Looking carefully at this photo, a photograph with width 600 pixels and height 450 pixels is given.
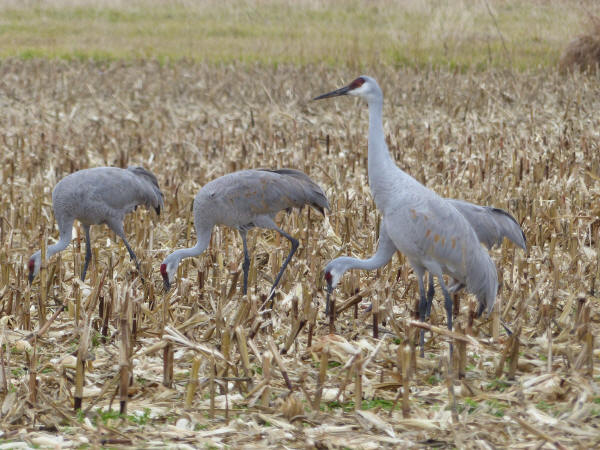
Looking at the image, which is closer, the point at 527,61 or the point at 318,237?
the point at 318,237

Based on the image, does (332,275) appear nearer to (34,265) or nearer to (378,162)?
(378,162)

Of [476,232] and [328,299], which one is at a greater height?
[476,232]

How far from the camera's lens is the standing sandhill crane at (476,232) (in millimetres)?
4117

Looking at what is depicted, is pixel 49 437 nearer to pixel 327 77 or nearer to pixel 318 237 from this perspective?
pixel 318 237

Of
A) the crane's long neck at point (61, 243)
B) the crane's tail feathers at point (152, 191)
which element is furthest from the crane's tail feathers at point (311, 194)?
the crane's long neck at point (61, 243)

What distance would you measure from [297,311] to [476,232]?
108cm

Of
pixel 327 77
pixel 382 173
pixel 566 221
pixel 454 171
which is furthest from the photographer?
pixel 327 77

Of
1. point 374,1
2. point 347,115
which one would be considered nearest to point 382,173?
point 347,115

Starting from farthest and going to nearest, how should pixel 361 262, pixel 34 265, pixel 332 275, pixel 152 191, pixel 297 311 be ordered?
pixel 152 191, pixel 34 265, pixel 361 262, pixel 332 275, pixel 297 311

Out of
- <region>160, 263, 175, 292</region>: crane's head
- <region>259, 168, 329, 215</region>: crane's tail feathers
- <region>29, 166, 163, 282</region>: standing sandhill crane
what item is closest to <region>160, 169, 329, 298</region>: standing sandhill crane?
<region>259, 168, 329, 215</region>: crane's tail feathers

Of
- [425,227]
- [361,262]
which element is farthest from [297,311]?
[425,227]

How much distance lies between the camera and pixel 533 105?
10.1 m

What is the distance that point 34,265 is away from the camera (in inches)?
182

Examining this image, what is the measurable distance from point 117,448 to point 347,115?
7.69 metres
